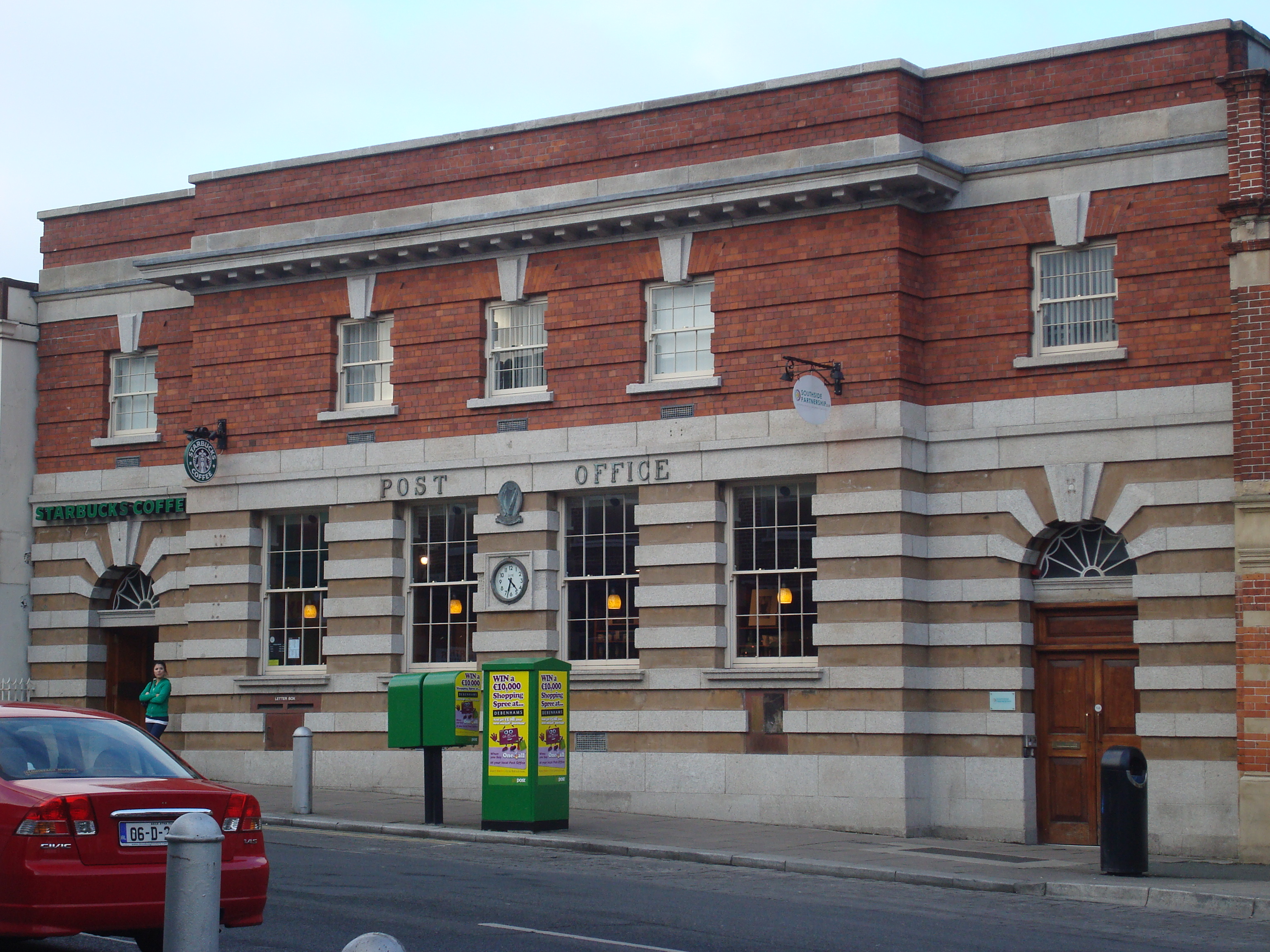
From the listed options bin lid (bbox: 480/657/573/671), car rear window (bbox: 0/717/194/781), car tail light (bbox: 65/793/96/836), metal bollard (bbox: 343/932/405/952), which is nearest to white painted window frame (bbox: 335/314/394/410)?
bin lid (bbox: 480/657/573/671)

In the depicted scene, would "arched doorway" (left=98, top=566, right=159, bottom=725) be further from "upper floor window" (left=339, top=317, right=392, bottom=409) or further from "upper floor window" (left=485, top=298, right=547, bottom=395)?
"upper floor window" (left=485, top=298, right=547, bottom=395)

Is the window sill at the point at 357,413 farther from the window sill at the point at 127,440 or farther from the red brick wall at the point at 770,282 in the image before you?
the window sill at the point at 127,440

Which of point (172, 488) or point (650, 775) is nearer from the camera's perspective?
point (650, 775)

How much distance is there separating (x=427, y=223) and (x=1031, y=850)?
460 inches

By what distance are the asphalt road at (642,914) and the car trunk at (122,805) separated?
4.76ft

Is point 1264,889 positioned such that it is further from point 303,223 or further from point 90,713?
point 303,223

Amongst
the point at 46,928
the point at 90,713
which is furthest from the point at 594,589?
the point at 46,928

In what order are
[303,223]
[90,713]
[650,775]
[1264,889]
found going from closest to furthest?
[90,713], [1264,889], [650,775], [303,223]

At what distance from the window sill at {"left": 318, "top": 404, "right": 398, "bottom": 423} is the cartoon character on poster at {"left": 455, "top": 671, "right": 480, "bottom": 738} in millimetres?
5596

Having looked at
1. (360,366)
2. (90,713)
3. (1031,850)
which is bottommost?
(1031,850)

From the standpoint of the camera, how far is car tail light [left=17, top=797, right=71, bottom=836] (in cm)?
906

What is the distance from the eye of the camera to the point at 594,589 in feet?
72.1

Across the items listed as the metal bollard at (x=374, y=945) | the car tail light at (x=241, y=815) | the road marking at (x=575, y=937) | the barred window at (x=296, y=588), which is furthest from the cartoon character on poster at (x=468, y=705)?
the metal bollard at (x=374, y=945)

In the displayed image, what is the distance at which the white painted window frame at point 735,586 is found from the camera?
20469mm
